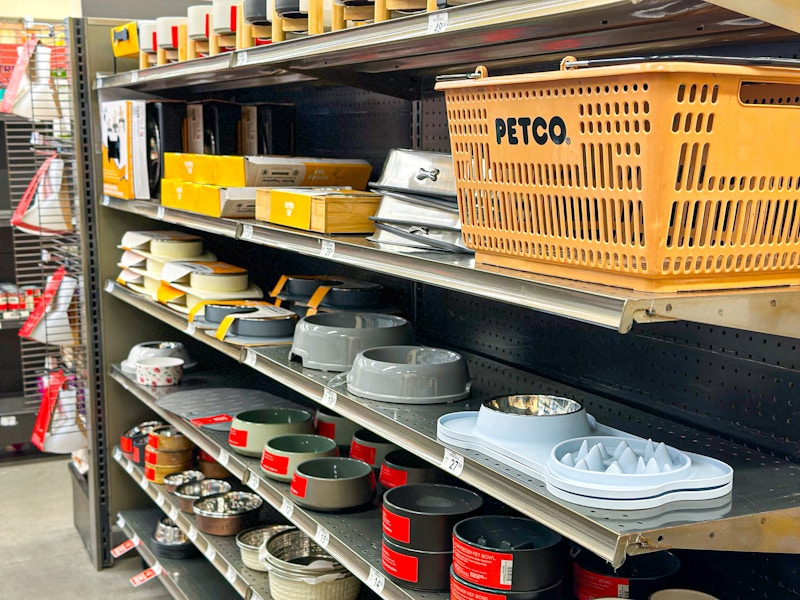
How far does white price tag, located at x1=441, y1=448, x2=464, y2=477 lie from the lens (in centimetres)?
163

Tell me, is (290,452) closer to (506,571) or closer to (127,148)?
(506,571)

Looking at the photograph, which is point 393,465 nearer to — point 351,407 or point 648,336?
point 351,407

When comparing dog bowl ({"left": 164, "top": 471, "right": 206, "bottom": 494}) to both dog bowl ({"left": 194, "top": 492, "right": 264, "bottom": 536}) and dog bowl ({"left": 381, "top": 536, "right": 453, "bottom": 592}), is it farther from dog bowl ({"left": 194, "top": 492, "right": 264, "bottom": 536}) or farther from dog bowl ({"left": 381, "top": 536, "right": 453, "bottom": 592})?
dog bowl ({"left": 381, "top": 536, "right": 453, "bottom": 592})

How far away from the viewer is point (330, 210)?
7.19ft

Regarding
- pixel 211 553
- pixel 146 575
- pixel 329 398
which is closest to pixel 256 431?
pixel 211 553

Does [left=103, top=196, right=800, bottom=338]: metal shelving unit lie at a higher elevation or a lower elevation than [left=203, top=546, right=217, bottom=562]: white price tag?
higher

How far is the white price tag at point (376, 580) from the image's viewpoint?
6.45ft

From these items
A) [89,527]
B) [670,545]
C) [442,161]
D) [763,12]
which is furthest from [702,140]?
[89,527]

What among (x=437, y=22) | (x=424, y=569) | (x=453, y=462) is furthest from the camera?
(x=424, y=569)

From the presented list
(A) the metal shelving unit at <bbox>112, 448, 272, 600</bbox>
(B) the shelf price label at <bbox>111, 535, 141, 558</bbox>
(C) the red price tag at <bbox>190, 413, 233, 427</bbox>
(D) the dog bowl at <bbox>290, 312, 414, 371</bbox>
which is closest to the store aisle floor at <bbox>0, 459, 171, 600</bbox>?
(B) the shelf price label at <bbox>111, 535, 141, 558</bbox>

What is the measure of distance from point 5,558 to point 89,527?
0.36 meters

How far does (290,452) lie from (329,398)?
0.54m

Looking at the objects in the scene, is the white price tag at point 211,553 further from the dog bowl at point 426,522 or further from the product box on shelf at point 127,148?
the product box on shelf at point 127,148

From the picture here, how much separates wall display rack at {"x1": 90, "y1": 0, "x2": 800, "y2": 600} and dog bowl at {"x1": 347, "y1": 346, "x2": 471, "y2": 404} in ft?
0.17
